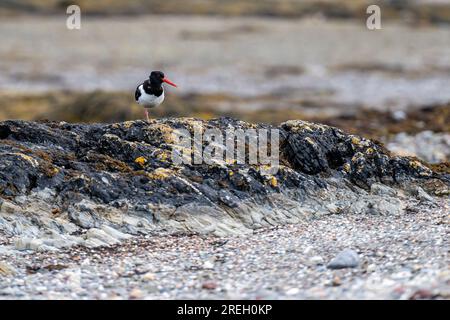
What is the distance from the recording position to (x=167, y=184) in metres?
14.1

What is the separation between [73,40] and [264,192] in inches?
2190

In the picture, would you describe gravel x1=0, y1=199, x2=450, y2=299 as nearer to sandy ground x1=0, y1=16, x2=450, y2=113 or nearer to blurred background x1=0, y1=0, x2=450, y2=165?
blurred background x1=0, y1=0, x2=450, y2=165

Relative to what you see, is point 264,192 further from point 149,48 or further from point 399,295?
point 149,48

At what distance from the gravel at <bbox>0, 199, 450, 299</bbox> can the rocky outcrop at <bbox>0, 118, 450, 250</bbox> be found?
473 millimetres

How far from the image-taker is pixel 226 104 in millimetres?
42469

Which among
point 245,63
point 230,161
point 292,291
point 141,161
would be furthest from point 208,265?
point 245,63

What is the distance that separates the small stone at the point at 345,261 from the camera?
11281mm

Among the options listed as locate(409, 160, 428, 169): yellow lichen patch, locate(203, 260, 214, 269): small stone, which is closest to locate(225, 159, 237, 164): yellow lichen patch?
locate(203, 260, 214, 269): small stone

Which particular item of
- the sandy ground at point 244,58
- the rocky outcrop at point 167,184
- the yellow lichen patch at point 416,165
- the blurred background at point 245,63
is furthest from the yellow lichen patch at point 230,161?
the sandy ground at point 244,58

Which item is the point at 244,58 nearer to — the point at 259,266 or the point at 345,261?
the point at 259,266

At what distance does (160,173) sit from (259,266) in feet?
10.8

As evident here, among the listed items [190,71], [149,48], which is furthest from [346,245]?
[149,48]

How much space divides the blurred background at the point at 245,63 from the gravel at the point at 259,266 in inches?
431

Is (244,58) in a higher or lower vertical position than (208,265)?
higher
